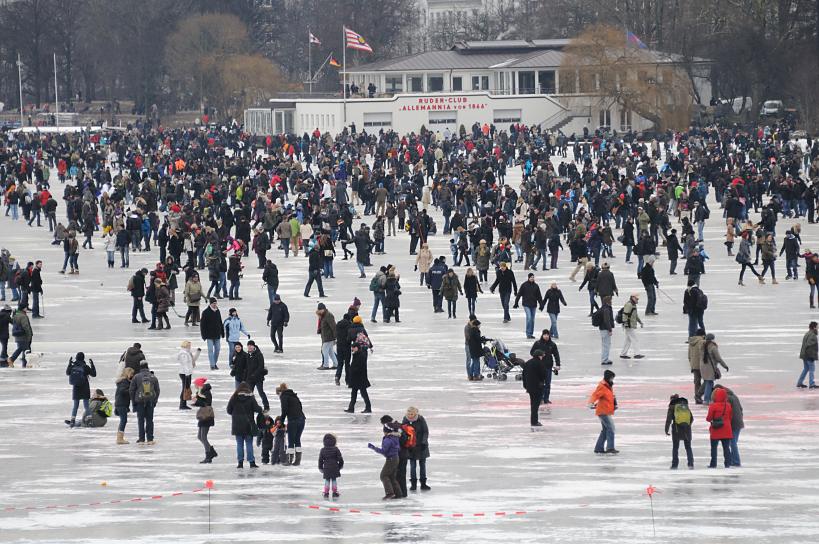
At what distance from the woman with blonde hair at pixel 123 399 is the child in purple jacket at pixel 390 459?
407cm

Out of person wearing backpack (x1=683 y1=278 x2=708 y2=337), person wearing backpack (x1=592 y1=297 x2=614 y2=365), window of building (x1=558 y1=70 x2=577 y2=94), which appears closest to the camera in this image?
person wearing backpack (x1=592 y1=297 x2=614 y2=365)

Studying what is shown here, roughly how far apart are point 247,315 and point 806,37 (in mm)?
59711

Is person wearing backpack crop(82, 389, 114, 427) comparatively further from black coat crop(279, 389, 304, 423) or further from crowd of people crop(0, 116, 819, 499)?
black coat crop(279, 389, 304, 423)

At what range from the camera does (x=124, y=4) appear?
13012 centimetres

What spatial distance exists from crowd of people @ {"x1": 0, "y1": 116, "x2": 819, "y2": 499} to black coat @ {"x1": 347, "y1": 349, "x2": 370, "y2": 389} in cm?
2

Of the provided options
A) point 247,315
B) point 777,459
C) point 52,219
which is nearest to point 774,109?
point 52,219

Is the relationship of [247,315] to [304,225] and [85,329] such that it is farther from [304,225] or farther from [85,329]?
[304,225]

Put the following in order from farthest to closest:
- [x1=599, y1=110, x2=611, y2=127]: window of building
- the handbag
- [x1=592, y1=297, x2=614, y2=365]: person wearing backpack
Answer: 1. [x1=599, y1=110, x2=611, y2=127]: window of building
2. [x1=592, y1=297, x2=614, y2=365]: person wearing backpack
3. the handbag

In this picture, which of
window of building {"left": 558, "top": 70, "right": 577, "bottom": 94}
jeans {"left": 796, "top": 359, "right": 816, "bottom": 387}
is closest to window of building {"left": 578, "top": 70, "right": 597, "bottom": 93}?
window of building {"left": 558, "top": 70, "right": 577, "bottom": 94}

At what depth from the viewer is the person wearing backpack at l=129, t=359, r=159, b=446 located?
20.7m

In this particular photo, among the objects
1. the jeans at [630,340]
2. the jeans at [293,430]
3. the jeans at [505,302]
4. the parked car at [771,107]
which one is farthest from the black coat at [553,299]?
the parked car at [771,107]

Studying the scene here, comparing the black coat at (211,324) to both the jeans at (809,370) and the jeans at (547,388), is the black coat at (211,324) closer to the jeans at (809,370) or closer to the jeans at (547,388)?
the jeans at (547,388)

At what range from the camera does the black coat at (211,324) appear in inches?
1011

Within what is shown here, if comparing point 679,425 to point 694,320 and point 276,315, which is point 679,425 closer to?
point 694,320
